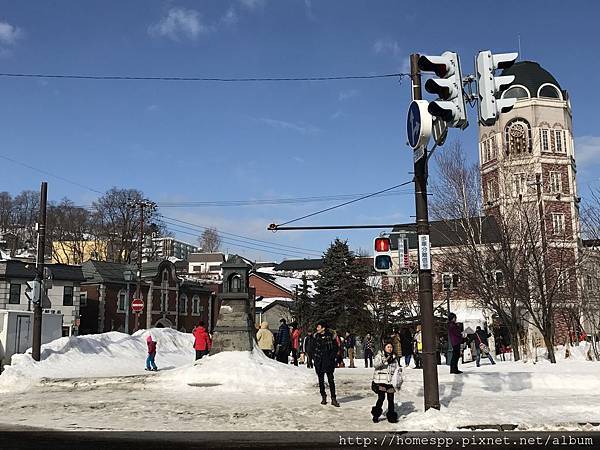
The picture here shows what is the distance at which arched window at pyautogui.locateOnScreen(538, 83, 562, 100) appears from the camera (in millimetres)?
63531

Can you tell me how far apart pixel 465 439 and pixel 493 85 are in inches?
222

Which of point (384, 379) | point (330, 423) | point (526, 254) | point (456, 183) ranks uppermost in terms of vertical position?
point (456, 183)

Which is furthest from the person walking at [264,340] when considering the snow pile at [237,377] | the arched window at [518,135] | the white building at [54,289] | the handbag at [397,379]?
the arched window at [518,135]

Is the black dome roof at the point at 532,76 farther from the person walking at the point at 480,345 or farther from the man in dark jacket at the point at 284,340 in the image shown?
the man in dark jacket at the point at 284,340

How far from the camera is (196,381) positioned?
59.0ft

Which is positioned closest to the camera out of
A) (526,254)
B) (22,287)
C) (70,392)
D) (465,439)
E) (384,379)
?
(465,439)

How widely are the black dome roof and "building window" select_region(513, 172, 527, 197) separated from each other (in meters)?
33.7

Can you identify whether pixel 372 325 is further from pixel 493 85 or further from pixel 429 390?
pixel 493 85

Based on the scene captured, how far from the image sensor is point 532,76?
209ft

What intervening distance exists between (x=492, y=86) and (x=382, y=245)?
589 cm

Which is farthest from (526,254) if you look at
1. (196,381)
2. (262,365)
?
(196,381)

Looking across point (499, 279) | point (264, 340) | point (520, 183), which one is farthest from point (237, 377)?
point (520, 183)

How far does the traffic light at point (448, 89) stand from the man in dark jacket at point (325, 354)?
5.84 m

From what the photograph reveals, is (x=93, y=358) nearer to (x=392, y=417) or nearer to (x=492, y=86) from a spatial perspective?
(x=392, y=417)
